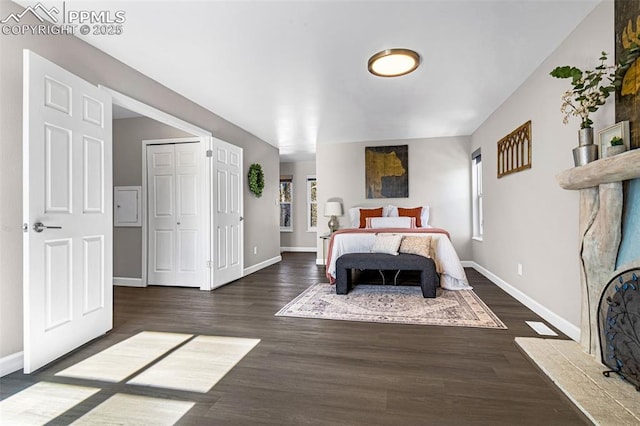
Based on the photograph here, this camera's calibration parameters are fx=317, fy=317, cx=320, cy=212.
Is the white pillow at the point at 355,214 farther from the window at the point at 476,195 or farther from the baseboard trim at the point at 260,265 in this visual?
the baseboard trim at the point at 260,265

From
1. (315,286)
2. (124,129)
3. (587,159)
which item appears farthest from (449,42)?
(124,129)

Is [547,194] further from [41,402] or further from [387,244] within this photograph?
[41,402]

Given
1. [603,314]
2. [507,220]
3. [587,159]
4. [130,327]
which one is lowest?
[130,327]

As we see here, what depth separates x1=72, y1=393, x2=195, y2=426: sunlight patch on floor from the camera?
61.5 inches

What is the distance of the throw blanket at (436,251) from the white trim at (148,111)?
7.86 feet

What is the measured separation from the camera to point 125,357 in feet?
7.50

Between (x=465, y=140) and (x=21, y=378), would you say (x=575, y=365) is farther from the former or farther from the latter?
(x=465, y=140)

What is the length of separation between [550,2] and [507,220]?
8.29 feet

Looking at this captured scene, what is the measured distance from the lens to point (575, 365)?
6.50ft

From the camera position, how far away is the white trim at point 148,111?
291cm

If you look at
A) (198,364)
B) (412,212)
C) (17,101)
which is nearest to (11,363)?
(198,364)

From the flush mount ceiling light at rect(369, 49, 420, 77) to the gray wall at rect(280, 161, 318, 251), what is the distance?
577 cm

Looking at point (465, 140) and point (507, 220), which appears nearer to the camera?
point (507, 220)

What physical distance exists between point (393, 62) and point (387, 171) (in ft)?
11.3
